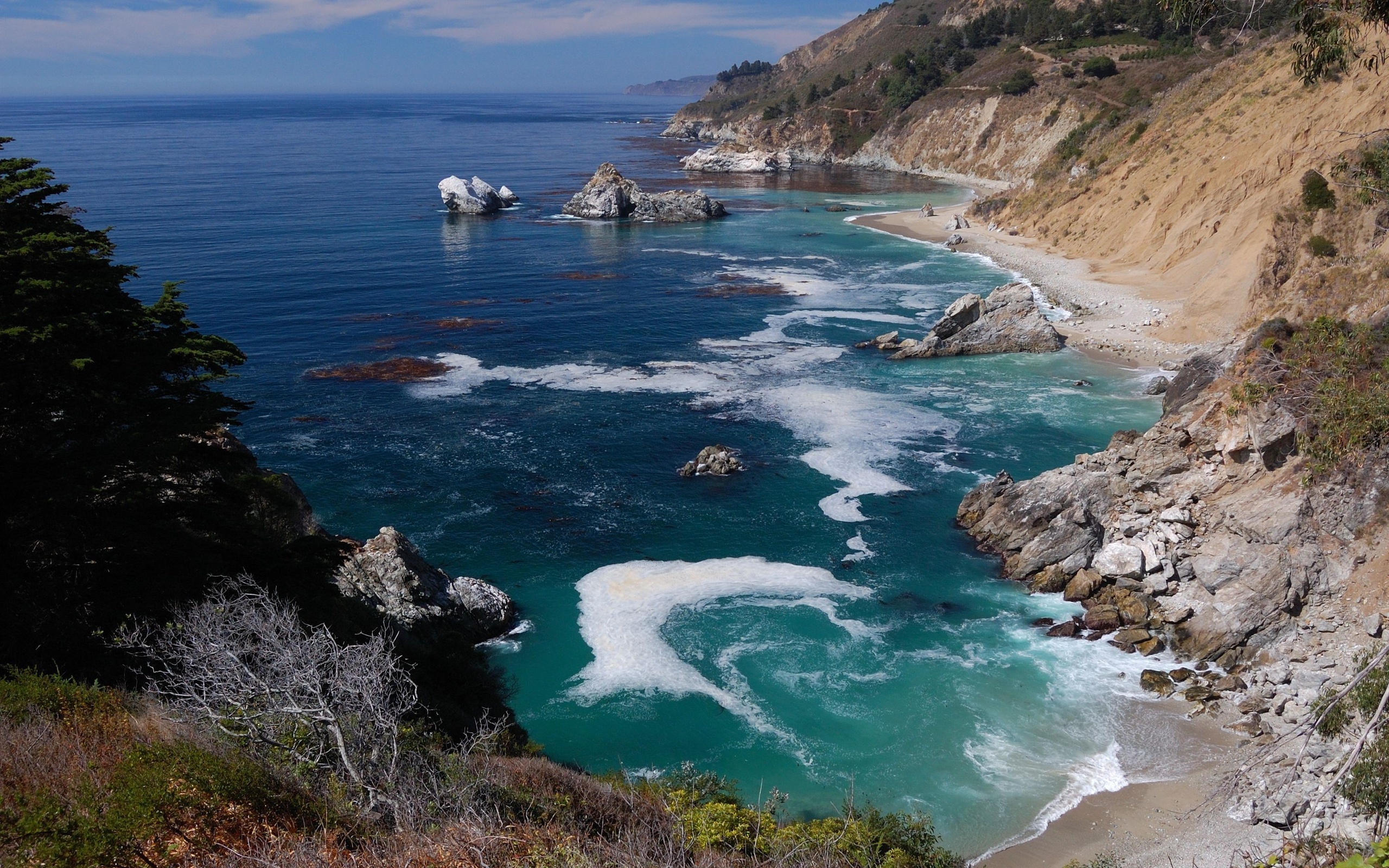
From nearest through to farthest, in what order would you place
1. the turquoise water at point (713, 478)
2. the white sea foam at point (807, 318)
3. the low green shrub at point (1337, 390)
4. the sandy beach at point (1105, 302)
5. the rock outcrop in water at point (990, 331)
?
the turquoise water at point (713, 478) < the low green shrub at point (1337, 390) < the sandy beach at point (1105, 302) < the rock outcrop in water at point (990, 331) < the white sea foam at point (807, 318)

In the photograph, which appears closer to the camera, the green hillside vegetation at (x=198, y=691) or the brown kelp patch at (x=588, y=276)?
the green hillside vegetation at (x=198, y=691)

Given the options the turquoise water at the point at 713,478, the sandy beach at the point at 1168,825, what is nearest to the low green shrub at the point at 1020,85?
the turquoise water at the point at 713,478

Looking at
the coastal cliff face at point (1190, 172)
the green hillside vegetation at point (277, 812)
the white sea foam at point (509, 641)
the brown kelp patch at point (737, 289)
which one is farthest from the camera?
the brown kelp patch at point (737, 289)

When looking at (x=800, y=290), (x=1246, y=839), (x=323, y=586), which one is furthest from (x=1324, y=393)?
(x=800, y=290)

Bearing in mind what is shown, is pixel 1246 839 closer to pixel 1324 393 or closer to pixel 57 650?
pixel 1324 393

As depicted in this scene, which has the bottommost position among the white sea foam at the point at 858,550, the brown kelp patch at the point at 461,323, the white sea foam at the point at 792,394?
the white sea foam at the point at 858,550

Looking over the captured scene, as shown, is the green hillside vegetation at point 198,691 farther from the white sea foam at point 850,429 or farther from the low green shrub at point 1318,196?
the low green shrub at point 1318,196
